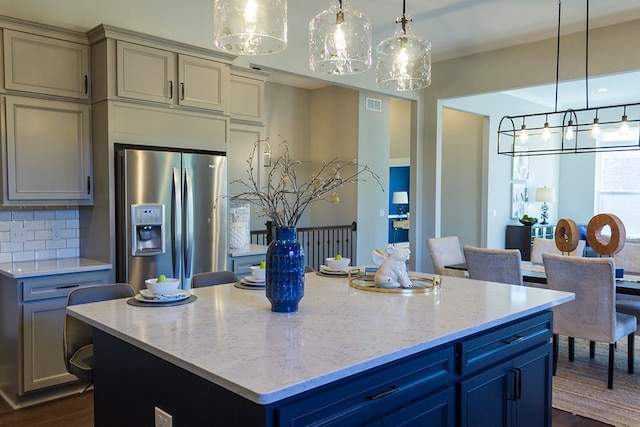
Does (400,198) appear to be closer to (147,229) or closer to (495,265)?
(495,265)

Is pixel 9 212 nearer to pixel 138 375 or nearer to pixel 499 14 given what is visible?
pixel 138 375

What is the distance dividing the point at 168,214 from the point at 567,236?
11.0 ft

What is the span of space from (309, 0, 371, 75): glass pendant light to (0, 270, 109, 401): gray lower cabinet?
7.34 feet

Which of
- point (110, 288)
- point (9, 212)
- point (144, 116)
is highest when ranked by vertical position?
point (144, 116)

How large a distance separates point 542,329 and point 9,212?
3668 mm

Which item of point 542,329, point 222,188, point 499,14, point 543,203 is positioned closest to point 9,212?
point 222,188

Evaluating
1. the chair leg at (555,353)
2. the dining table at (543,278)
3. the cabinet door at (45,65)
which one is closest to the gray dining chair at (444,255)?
the dining table at (543,278)

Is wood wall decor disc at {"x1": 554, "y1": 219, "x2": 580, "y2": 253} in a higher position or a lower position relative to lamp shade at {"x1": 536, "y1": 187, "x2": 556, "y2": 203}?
lower

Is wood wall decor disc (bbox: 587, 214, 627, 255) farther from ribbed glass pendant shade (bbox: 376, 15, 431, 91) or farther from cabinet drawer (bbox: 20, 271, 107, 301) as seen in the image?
cabinet drawer (bbox: 20, 271, 107, 301)

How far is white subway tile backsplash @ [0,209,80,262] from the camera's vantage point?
3693 millimetres

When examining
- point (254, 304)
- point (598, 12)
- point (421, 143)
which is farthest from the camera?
point (421, 143)

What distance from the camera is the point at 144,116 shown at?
378 centimetres

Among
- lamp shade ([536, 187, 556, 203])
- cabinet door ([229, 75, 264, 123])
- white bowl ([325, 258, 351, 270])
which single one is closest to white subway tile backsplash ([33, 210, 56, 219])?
cabinet door ([229, 75, 264, 123])

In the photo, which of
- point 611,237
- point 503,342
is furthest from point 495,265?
point 503,342
